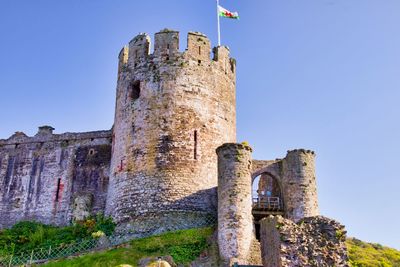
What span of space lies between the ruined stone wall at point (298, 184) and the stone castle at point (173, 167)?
47 millimetres

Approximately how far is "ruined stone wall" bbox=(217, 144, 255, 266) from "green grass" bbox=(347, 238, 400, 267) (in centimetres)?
908

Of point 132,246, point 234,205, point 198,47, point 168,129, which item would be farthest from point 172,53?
point 132,246

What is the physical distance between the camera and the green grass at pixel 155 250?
71.5 ft

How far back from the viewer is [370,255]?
108ft

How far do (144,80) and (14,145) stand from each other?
1074 centimetres

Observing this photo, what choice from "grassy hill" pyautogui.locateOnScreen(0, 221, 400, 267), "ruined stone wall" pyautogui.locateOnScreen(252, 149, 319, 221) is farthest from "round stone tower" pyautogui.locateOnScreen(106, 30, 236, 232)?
"ruined stone wall" pyautogui.locateOnScreen(252, 149, 319, 221)

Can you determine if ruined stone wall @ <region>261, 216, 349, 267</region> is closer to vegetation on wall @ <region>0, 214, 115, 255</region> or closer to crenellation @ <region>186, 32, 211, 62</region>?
vegetation on wall @ <region>0, 214, 115, 255</region>

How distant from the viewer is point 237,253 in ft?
70.4

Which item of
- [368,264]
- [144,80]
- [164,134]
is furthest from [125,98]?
[368,264]

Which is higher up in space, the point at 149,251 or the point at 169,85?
the point at 169,85

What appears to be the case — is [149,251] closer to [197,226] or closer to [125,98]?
[197,226]

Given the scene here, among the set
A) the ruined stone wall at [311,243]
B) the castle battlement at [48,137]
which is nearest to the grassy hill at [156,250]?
the ruined stone wall at [311,243]

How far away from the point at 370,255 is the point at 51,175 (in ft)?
63.5

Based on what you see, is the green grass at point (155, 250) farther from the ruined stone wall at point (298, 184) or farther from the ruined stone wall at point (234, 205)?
the ruined stone wall at point (298, 184)
